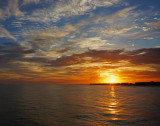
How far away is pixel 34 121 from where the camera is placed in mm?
24625

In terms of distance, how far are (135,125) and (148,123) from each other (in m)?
2.96

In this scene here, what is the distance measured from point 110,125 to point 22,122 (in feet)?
49.8

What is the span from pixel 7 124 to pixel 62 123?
9.17 meters

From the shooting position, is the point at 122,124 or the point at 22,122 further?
the point at 22,122

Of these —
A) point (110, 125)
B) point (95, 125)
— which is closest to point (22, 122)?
point (95, 125)

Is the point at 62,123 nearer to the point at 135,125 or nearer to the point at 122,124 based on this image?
the point at 122,124

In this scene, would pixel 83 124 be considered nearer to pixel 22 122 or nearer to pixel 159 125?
pixel 22 122

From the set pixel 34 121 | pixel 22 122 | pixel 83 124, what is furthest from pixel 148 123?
pixel 22 122

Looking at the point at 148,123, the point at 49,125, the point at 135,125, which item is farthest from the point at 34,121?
the point at 148,123

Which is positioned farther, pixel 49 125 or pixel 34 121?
pixel 34 121

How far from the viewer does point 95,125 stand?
72.9ft

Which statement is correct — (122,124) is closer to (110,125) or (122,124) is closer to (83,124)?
(110,125)

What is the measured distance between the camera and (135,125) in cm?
2247

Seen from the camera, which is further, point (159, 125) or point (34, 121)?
point (34, 121)
